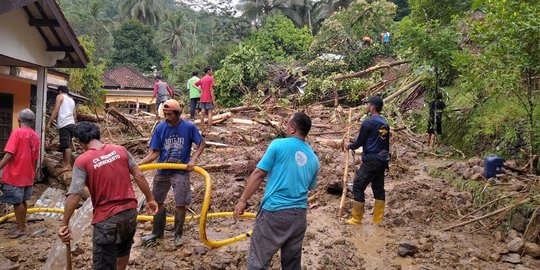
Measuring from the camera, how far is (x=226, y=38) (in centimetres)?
4100

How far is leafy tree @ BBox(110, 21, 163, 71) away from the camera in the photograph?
136ft

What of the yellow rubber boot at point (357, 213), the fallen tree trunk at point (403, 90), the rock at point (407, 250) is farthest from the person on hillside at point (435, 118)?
the rock at point (407, 250)

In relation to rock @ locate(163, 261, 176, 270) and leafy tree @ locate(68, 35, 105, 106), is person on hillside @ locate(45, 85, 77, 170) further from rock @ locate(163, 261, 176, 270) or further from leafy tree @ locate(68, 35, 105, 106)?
leafy tree @ locate(68, 35, 105, 106)

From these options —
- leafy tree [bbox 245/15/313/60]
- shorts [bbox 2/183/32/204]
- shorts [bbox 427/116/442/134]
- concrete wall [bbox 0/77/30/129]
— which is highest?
leafy tree [bbox 245/15/313/60]

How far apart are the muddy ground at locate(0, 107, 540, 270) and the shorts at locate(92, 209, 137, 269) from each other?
104 cm

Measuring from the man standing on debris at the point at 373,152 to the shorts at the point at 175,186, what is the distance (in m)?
2.45

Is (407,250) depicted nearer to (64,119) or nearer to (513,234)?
(513,234)

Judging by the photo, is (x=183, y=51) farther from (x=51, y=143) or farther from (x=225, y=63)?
(x=51, y=143)

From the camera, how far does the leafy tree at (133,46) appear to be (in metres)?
41.4

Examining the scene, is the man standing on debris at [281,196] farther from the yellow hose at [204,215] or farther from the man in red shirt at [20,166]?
the man in red shirt at [20,166]

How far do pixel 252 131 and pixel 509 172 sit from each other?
21.8 ft

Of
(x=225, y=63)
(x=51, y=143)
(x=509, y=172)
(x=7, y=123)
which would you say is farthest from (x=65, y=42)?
(x=225, y=63)

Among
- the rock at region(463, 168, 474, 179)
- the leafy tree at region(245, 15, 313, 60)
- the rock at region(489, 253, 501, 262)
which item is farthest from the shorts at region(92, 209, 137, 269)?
the leafy tree at region(245, 15, 313, 60)

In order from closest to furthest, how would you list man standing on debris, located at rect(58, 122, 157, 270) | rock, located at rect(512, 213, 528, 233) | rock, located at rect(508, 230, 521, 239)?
1. man standing on debris, located at rect(58, 122, 157, 270)
2. rock, located at rect(508, 230, 521, 239)
3. rock, located at rect(512, 213, 528, 233)
